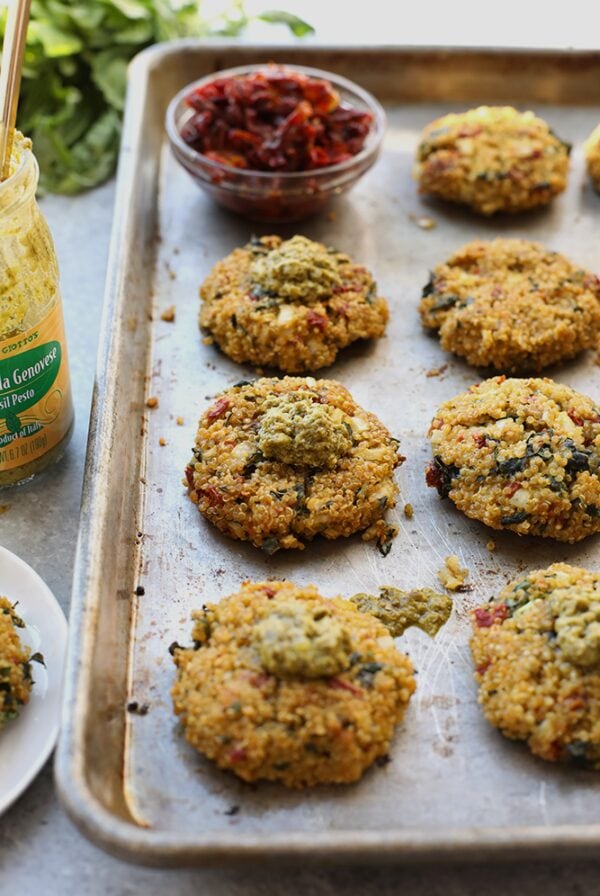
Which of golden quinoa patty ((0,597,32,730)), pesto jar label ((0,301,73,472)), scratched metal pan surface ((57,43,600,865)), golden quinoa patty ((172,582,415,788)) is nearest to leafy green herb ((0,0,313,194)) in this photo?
scratched metal pan surface ((57,43,600,865))

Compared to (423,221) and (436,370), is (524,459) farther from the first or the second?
(423,221)

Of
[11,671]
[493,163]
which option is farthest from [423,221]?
[11,671]

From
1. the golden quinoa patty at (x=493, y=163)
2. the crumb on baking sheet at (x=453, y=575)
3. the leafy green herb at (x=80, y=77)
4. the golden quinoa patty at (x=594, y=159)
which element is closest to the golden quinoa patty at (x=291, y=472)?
the crumb on baking sheet at (x=453, y=575)

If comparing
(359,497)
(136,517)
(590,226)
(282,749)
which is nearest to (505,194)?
(590,226)

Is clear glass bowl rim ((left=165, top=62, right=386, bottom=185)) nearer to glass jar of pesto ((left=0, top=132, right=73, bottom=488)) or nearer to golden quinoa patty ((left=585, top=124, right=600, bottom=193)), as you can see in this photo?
golden quinoa patty ((left=585, top=124, right=600, bottom=193))

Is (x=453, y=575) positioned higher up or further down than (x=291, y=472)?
further down

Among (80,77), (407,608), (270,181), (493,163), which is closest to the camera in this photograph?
(407,608)
